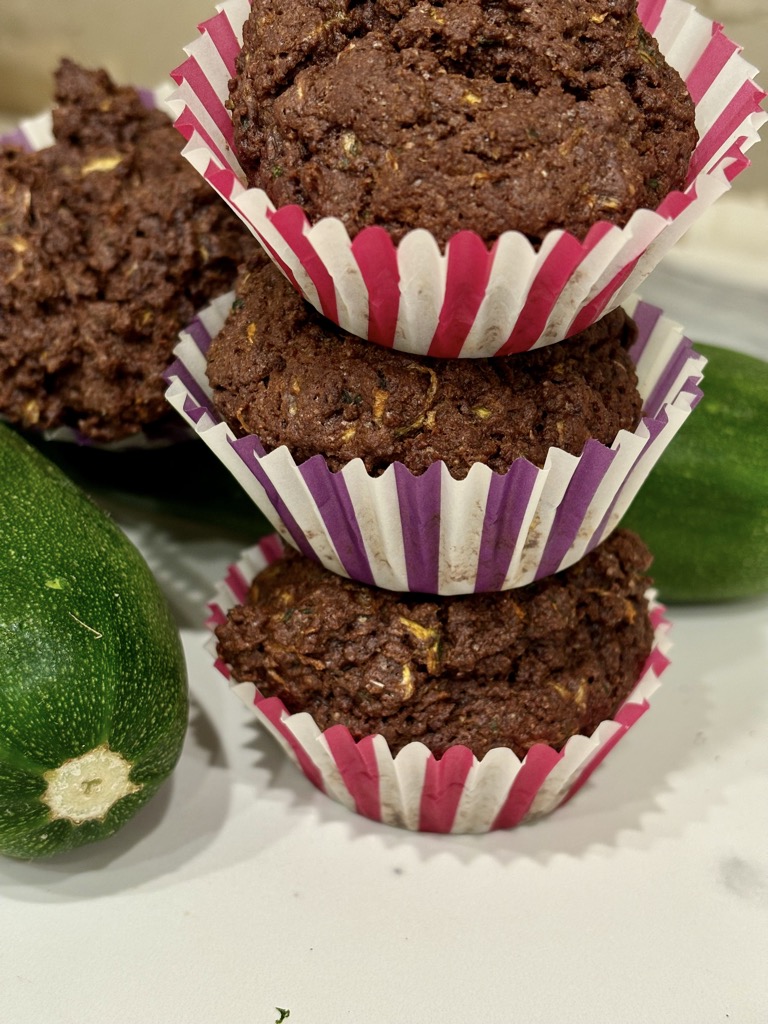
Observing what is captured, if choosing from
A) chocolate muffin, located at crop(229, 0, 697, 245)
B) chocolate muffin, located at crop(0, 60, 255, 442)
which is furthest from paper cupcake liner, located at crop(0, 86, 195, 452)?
chocolate muffin, located at crop(229, 0, 697, 245)

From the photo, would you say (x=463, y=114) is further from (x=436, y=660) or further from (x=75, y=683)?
(x=75, y=683)

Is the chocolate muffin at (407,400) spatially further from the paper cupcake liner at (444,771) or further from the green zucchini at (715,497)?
the green zucchini at (715,497)

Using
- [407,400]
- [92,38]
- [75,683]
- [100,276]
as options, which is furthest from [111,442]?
[92,38]

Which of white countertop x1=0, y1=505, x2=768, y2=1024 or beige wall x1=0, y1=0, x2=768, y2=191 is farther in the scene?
beige wall x1=0, y1=0, x2=768, y2=191

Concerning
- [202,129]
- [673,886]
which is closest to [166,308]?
[202,129]

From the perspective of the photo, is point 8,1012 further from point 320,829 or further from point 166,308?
point 166,308

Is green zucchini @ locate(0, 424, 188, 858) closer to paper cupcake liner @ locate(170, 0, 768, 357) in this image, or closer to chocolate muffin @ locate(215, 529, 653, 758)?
chocolate muffin @ locate(215, 529, 653, 758)
